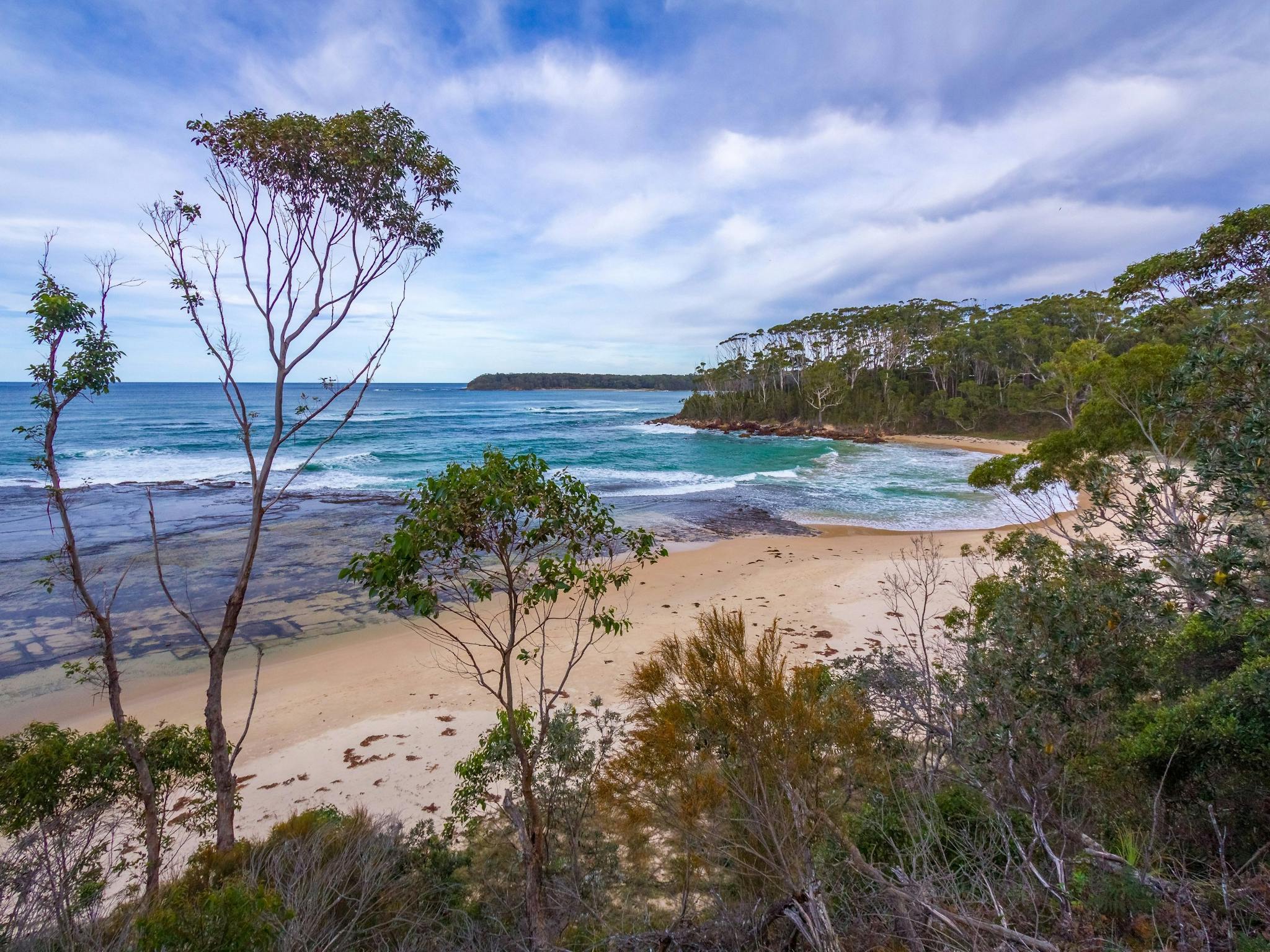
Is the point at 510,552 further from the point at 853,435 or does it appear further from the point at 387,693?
the point at 853,435

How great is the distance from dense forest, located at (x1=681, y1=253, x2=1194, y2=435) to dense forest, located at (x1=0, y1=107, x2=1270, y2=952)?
34.9 metres

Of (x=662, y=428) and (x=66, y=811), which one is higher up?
(x=662, y=428)

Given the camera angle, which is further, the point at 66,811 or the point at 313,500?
the point at 313,500

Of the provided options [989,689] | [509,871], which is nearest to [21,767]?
[509,871]

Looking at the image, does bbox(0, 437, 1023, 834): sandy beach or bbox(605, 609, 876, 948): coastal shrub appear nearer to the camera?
bbox(605, 609, 876, 948): coastal shrub

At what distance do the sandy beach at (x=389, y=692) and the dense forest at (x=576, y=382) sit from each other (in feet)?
543

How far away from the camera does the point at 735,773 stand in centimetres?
533

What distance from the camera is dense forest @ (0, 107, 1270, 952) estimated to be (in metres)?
3.45

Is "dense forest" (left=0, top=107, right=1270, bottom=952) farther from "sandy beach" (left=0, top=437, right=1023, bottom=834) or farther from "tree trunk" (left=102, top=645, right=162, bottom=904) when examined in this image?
"sandy beach" (left=0, top=437, right=1023, bottom=834)

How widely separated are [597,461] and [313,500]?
17869mm

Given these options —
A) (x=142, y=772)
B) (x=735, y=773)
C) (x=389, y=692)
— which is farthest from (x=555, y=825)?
(x=389, y=692)

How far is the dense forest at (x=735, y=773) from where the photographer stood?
11.3ft

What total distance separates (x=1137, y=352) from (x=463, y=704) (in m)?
12.1

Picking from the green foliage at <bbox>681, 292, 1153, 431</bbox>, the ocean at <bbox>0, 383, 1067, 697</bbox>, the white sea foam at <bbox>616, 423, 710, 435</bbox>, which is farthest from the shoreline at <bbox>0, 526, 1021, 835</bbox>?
the white sea foam at <bbox>616, 423, 710, 435</bbox>
